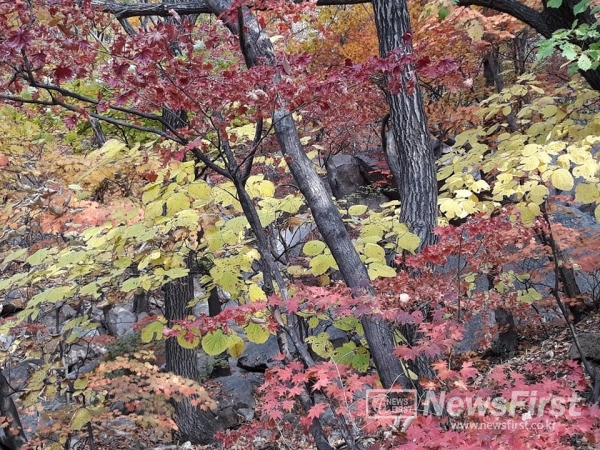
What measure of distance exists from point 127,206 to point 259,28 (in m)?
2.06

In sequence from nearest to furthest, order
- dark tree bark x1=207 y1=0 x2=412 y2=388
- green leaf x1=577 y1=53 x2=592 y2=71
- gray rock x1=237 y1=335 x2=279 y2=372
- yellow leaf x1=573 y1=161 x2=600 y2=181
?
green leaf x1=577 y1=53 x2=592 y2=71
dark tree bark x1=207 y1=0 x2=412 y2=388
yellow leaf x1=573 y1=161 x2=600 y2=181
gray rock x1=237 y1=335 x2=279 y2=372

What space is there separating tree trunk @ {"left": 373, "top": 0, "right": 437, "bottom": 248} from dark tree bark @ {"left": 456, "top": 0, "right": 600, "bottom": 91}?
0.73 metres

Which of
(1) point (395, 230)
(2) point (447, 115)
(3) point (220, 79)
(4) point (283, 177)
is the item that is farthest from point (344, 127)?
(3) point (220, 79)

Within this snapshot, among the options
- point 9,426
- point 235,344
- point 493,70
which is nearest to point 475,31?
point 235,344

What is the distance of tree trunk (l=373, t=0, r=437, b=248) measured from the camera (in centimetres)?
384

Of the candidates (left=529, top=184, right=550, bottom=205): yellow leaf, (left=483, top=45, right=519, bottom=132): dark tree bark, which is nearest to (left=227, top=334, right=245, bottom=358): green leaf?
(left=529, top=184, right=550, bottom=205): yellow leaf

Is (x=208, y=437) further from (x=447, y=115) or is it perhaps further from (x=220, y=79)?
(x=447, y=115)

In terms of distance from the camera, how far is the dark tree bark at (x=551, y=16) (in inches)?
163

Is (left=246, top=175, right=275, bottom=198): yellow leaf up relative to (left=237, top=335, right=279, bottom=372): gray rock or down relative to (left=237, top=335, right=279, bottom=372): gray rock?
up

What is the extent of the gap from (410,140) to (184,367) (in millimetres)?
5132

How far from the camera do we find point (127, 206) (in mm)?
4375

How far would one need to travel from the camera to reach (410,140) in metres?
A: 3.93

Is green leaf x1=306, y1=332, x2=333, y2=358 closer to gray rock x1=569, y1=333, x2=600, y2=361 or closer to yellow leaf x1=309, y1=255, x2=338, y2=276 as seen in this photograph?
yellow leaf x1=309, y1=255, x2=338, y2=276

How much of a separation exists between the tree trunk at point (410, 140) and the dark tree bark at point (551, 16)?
0.73 meters
